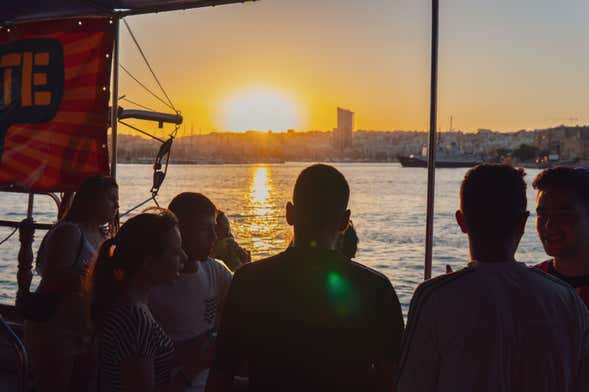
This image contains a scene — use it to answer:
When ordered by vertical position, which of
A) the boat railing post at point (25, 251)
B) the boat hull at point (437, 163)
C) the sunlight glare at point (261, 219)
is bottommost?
the sunlight glare at point (261, 219)

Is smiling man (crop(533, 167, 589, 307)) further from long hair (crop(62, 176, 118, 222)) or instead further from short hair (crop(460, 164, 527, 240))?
long hair (crop(62, 176, 118, 222))

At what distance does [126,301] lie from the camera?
1914 mm

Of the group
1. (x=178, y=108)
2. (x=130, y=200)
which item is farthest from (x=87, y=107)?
(x=130, y=200)

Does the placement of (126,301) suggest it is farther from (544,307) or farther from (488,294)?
(544,307)

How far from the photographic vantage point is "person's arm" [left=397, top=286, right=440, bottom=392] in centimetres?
155

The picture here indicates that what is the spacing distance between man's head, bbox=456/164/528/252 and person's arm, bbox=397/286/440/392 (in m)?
0.21

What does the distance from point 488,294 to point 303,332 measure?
47 centimetres

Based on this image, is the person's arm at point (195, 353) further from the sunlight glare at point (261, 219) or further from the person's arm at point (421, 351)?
the sunlight glare at point (261, 219)

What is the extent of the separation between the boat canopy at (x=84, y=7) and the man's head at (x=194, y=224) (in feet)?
7.13

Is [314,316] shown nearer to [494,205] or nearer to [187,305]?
[494,205]

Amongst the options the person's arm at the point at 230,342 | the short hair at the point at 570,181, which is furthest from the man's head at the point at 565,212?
the person's arm at the point at 230,342

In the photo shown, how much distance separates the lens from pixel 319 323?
1688 mm

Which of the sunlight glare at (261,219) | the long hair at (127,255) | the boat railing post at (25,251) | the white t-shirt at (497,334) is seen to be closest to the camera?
the white t-shirt at (497,334)

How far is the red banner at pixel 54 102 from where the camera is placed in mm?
4902
